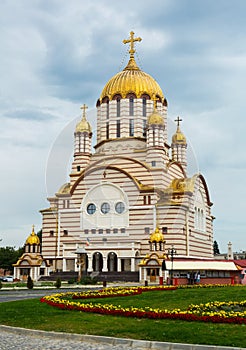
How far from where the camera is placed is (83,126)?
57938mm

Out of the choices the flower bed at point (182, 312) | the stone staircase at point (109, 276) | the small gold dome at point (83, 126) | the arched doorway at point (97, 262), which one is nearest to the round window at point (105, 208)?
the arched doorway at point (97, 262)

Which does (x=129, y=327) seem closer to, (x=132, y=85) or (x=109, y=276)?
(x=109, y=276)

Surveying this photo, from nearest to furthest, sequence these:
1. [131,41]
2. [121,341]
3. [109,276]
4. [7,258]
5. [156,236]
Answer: [121,341]
[109,276]
[156,236]
[131,41]
[7,258]

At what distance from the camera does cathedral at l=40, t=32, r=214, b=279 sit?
167ft

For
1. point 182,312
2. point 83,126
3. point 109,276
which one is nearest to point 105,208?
point 109,276

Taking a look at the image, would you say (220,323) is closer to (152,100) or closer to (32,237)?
(32,237)

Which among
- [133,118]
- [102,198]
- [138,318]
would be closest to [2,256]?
[102,198]

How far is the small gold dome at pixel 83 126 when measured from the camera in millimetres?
57688

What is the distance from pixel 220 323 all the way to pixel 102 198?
42073mm

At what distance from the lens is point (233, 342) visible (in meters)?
9.64

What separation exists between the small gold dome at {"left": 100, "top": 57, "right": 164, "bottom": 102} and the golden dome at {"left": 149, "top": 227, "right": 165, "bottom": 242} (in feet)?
57.0

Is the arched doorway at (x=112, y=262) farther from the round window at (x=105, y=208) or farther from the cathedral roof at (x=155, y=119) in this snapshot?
the cathedral roof at (x=155, y=119)

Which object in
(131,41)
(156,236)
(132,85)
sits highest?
(131,41)

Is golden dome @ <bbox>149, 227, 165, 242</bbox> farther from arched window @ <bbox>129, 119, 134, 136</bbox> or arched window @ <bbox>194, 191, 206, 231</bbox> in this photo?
arched window @ <bbox>129, 119, 134, 136</bbox>
